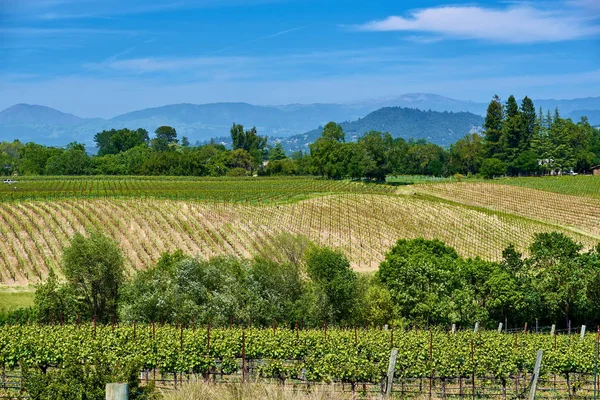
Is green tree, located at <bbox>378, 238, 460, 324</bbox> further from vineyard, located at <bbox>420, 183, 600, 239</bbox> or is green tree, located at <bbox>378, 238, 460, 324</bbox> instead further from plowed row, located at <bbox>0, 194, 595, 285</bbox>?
vineyard, located at <bbox>420, 183, 600, 239</bbox>

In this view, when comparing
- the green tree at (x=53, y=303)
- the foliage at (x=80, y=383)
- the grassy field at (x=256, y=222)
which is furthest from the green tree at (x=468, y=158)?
the foliage at (x=80, y=383)

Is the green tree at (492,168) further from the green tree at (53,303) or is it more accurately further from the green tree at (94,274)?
the green tree at (53,303)

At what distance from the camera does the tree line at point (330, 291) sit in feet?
105

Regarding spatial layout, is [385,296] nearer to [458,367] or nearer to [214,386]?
[458,367]

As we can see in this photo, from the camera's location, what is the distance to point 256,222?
62.3 meters

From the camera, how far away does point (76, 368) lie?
12.2 m

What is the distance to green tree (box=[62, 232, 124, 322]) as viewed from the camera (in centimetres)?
3531

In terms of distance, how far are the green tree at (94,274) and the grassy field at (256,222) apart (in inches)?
445

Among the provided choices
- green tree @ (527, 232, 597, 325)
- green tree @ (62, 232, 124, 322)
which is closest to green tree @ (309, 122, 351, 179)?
green tree @ (527, 232, 597, 325)

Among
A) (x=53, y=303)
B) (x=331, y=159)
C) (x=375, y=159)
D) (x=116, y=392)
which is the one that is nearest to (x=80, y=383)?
(x=116, y=392)

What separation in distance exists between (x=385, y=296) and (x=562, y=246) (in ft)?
41.8

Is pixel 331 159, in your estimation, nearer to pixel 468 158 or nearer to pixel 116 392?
pixel 468 158

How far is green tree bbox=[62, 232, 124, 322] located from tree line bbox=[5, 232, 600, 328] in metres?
0.05

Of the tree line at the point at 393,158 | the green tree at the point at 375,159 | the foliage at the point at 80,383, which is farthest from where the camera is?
the tree line at the point at 393,158
